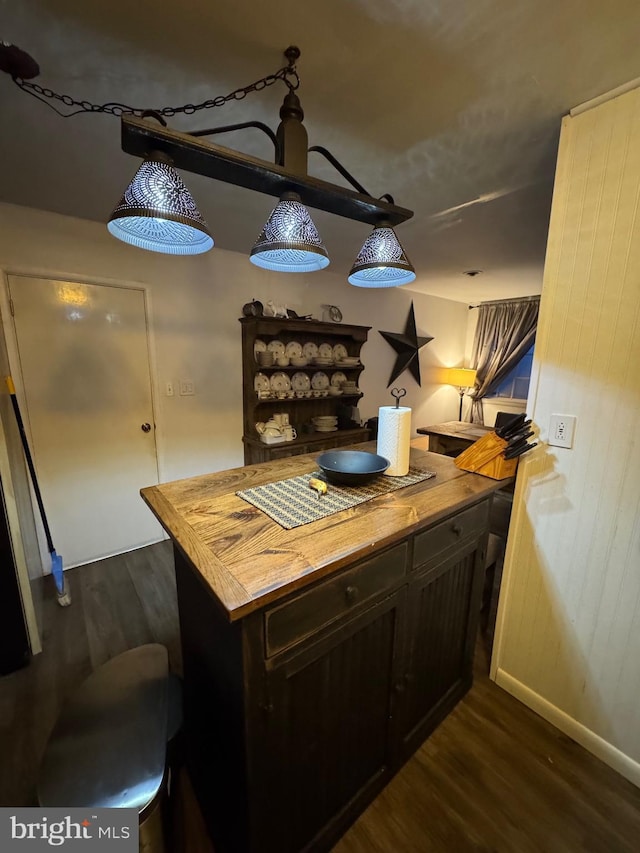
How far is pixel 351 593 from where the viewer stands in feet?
2.90

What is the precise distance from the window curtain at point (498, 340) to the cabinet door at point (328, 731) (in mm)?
4441

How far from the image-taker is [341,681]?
3.11 ft

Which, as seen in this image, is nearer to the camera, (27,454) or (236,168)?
(236,168)

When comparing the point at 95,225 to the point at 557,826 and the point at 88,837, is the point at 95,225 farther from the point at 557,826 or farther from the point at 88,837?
the point at 557,826

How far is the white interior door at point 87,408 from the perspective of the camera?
216cm

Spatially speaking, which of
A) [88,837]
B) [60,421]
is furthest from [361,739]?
[60,421]

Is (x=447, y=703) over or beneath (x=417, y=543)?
beneath

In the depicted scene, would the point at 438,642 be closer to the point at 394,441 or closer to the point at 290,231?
the point at 394,441

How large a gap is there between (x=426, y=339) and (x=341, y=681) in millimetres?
4006

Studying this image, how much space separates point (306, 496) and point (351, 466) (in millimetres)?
282

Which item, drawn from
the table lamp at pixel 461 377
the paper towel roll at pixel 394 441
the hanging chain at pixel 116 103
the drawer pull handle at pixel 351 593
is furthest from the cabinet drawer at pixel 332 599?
the table lamp at pixel 461 377

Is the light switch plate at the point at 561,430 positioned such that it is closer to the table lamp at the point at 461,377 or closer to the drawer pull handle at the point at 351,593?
the drawer pull handle at the point at 351,593

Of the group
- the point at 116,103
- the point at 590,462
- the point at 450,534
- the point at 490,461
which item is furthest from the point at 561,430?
the point at 116,103

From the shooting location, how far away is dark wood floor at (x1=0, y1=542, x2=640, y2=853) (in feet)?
3.56
